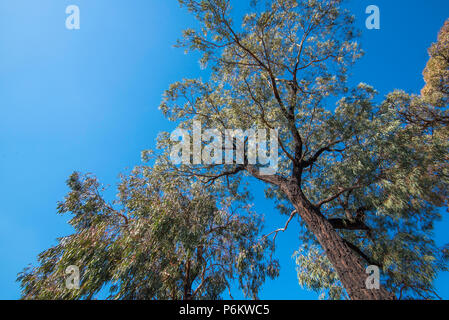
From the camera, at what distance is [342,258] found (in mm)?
2785

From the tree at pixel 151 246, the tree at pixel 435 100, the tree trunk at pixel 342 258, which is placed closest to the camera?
the tree trunk at pixel 342 258

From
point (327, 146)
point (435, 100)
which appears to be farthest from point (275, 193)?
point (435, 100)

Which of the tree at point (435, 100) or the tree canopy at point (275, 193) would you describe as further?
the tree at point (435, 100)

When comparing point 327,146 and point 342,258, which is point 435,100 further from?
point 342,258

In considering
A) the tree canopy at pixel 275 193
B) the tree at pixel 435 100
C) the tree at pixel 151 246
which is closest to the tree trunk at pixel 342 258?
the tree canopy at pixel 275 193

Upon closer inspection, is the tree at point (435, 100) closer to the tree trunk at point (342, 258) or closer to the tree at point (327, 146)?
the tree at point (327, 146)

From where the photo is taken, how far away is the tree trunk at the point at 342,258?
7.73ft

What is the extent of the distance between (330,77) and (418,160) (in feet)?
9.62

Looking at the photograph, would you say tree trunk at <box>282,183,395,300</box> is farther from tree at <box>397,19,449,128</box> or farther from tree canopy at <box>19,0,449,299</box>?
tree at <box>397,19,449,128</box>

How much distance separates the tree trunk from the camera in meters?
2.36

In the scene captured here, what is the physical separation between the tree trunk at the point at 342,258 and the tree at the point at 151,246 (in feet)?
5.77

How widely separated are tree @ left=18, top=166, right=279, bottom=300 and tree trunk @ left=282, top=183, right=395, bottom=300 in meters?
1.76

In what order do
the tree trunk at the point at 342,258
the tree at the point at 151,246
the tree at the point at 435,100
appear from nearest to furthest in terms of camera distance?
the tree trunk at the point at 342,258
the tree at the point at 151,246
the tree at the point at 435,100

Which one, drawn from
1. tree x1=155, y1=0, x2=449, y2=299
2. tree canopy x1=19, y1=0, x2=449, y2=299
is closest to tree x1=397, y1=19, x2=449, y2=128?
tree canopy x1=19, y1=0, x2=449, y2=299
